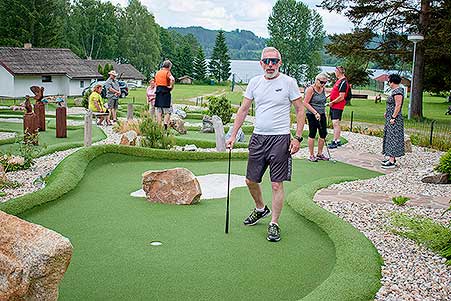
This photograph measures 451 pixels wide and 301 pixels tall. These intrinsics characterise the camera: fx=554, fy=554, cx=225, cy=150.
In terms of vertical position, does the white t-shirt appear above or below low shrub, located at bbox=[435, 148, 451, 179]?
above

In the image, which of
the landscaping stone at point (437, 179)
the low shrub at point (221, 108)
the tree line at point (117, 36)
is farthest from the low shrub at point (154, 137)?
the tree line at point (117, 36)

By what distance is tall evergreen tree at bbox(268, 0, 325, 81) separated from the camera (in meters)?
78.5

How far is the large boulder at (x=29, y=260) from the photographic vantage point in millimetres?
2973

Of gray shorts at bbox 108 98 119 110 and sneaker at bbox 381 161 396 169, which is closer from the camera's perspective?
sneaker at bbox 381 161 396 169

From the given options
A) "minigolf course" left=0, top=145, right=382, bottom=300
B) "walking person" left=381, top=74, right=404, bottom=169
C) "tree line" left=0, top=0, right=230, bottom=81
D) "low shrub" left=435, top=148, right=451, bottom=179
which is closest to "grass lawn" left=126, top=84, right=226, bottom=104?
"tree line" left=0, top=0, right=230, bottom=81

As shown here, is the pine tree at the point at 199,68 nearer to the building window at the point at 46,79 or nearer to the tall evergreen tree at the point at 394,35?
the building window at the point at 46,79

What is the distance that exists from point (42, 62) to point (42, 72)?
49.2 inches

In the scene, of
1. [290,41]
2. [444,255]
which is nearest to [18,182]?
[444,255]

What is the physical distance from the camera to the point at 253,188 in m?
5.54

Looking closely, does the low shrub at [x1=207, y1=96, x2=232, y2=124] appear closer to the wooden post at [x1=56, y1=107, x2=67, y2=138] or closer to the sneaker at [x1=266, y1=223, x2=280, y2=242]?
the wooden post at [x1=56, y1=107, x2=67, y2=138]

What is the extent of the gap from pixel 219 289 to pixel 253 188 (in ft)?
5.54

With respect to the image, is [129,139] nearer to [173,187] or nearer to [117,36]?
[173,187]

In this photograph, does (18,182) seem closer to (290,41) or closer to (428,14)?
(428,14)

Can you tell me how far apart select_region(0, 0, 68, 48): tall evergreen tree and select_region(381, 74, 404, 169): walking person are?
44.4 m
